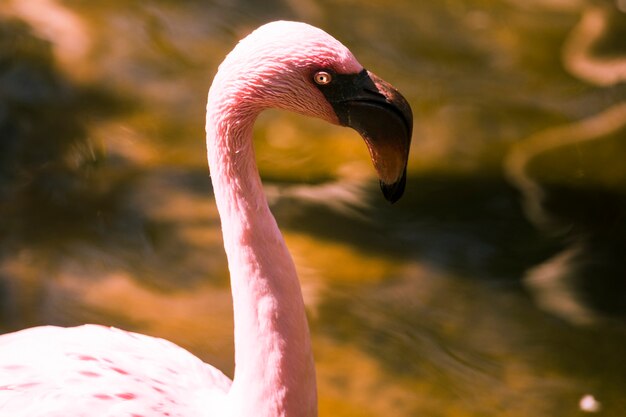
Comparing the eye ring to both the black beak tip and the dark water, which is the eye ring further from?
the dark water

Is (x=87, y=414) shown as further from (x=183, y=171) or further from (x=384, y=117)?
(x=183, y=171)

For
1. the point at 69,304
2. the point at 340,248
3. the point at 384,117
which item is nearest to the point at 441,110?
the point at 340,248

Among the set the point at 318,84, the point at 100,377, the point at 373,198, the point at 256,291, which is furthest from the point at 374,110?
the point at 373,198

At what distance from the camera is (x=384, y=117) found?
5.20ft

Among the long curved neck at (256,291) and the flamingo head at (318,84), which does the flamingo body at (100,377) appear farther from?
the flamingo head at (318,84)

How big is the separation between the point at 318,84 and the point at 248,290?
1.28 ft

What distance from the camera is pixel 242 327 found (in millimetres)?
1710

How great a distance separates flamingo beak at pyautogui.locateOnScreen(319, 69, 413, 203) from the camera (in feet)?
5.18

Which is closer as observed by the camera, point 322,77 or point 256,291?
point 322,77

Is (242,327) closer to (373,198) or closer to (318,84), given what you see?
(318,84)

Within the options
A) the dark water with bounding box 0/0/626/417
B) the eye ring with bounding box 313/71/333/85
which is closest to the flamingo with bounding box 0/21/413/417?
the eye ring with bounding box 313/71/333/85

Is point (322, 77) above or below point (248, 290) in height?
above

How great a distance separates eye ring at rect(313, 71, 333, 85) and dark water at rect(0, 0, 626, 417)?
3.63 ft

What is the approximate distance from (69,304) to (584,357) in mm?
1449
